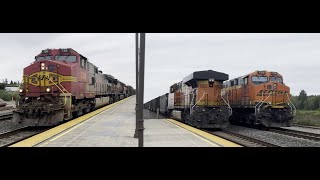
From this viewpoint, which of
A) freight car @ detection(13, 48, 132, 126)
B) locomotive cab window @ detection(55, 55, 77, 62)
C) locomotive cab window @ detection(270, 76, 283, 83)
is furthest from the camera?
locomotive cab window @ detection(270, 76, 283, 83)

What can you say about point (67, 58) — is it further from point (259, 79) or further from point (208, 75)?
point (259, 79)

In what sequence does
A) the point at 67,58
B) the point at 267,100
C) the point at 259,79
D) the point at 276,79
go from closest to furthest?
the point at 67,58
the point at 267,100
the point at 259,79
the point at 276,79

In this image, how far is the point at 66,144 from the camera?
11688 mm

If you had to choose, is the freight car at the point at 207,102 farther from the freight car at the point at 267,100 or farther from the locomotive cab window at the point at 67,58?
the locomotive cab window at the point at 67,58

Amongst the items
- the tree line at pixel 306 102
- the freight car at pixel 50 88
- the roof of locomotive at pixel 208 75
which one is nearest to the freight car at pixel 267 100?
the roof of locomotive at pixel 208 75

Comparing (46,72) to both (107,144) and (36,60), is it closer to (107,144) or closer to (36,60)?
(36,60)

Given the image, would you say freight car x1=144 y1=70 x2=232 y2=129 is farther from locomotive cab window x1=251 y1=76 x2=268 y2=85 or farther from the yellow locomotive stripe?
the yellow locomotive stripe

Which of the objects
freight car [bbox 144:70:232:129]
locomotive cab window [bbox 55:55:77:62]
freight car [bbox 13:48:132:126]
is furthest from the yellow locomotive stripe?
freight car [bbox 144:70:232:129]

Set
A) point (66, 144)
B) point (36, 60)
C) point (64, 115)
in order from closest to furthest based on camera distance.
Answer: point (66, 144)
point (64, 115)
point (36, 60)

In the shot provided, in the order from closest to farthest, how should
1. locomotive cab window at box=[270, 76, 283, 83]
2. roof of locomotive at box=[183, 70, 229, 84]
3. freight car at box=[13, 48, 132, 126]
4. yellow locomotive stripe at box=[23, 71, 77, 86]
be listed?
1. freight car at box=[13, 48, 132, 126]
2. yellow locomotive stripe at box=[23, 71, 77, 86]
3. roof of locomotive at box=[183, 70, 229, 84]
4. locomotive cab window at box=[270, 76, 283, 83]

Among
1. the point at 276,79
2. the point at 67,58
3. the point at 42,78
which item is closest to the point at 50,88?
the point at 42,78
